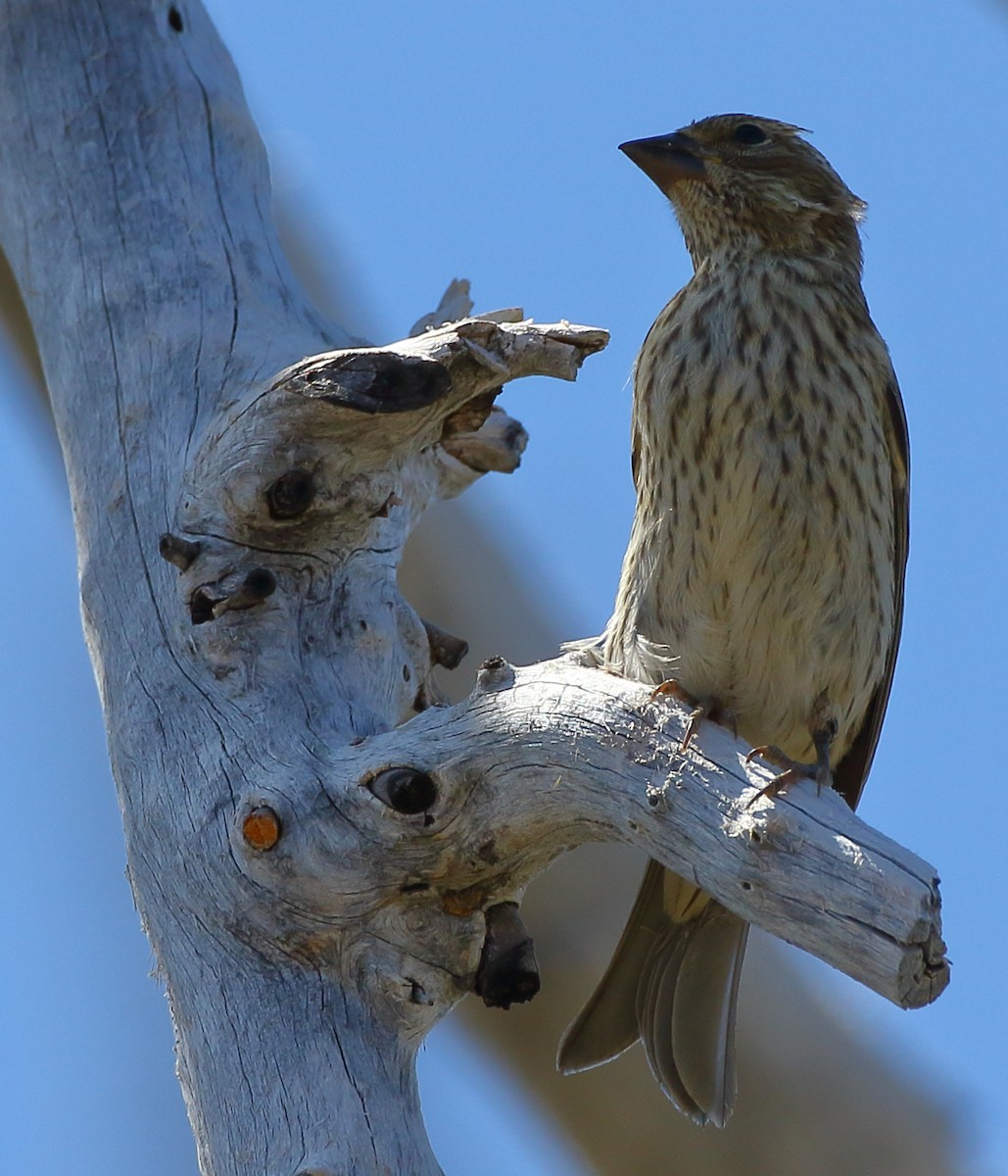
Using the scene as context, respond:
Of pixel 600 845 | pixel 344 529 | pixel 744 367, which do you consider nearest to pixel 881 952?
pixel 344 529

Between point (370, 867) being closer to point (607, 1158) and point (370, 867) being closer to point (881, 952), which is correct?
point (881, 952)

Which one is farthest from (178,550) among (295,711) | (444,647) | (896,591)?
(896,591)

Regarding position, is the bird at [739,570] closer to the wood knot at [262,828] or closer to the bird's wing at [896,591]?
the bird's wing at [896,591]

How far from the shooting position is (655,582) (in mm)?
3816

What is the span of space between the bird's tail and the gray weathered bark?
0.81m

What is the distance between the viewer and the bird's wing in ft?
13.5

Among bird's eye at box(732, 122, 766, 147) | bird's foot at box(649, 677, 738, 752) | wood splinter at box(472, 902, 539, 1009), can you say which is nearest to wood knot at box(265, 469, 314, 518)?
bird's foot at box(649, 677, 738, 752)

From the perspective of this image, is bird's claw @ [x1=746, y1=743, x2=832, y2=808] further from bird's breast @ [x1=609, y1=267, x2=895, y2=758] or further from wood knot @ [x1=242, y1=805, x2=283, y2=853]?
bird's breast @ [x1=609, y1=267, x2=895, y2=758]

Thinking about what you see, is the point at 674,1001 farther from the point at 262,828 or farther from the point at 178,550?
the point at 178,550

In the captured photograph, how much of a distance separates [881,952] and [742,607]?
1.56 metres

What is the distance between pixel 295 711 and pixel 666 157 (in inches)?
88.7

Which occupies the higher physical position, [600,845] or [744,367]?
[744,367]

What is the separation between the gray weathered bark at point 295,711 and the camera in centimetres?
261

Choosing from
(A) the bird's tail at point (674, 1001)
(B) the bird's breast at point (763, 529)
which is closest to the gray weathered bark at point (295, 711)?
(B) the bird's breast at point (763, 529)
